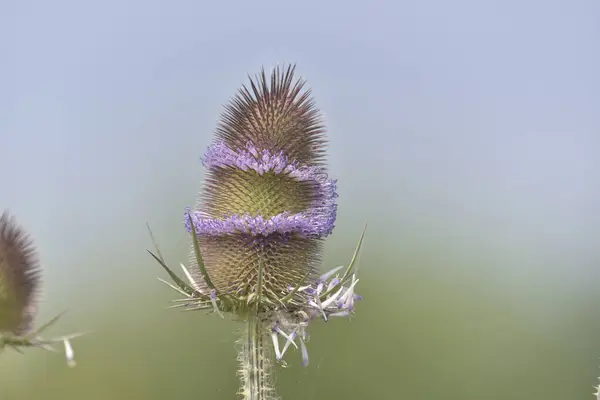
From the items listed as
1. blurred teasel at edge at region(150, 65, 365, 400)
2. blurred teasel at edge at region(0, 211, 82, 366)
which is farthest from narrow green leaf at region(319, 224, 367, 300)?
blurred teasel at edge at region(0, 211, 82, 366)

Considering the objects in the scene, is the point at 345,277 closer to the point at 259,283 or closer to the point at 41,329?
the point at 259,283

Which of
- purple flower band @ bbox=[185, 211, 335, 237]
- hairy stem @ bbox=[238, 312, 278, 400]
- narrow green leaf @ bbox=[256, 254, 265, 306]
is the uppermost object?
purple flower band @ bbox=[185, 211, 335, 237]

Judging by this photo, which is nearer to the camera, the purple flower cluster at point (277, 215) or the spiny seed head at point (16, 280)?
the spiny seed head at point (16, 280)

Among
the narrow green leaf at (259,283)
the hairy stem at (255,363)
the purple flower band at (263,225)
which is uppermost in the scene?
the purple flower band at (263,225)

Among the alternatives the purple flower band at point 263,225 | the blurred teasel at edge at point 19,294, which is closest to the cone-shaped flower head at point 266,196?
the purple flower band at point 263,225

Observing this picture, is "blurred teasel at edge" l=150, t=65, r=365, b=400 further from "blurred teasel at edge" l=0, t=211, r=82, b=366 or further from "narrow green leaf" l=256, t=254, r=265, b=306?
"blurred teasel at edge" l=0, t=211, r=82, b=366

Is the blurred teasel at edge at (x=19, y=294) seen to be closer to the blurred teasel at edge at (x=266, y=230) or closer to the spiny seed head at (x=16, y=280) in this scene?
the spiny seed head at (x=16, y=280)
